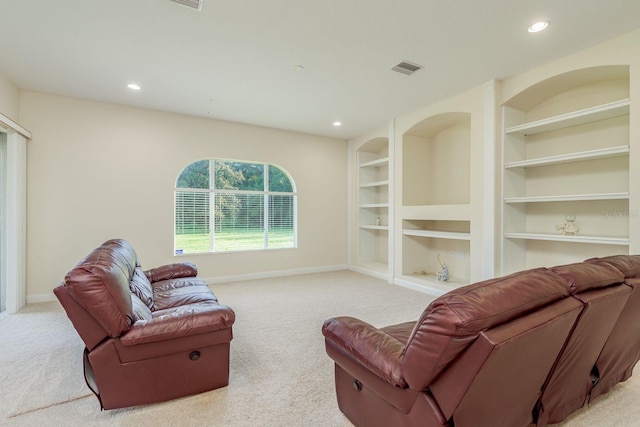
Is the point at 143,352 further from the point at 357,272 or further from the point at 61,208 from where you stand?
the point at 357,272

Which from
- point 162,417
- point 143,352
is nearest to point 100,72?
point 143,352

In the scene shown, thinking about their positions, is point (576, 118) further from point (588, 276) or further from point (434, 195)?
point (588, 276)

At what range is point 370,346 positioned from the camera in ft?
4.82

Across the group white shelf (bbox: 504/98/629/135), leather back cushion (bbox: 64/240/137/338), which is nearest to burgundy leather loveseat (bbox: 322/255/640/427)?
leather back cushion (bbox: 64/240/137/338)

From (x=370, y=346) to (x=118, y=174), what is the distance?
4755 millimetres

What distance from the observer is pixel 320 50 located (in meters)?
3.11

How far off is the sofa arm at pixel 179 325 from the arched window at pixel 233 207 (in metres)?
3.47

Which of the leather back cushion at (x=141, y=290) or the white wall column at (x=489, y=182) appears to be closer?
the leather back cushion at (x=141, y=290)

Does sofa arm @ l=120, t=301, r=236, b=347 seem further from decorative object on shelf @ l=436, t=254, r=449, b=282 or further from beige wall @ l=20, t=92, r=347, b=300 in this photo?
decorative object on shelf @ l=436, t=254, r=449, b=282

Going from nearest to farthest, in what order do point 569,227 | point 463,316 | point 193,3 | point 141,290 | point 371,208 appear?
point 463,316 < point 193,3 < point 141,290 < point 569,227 < point 371,208

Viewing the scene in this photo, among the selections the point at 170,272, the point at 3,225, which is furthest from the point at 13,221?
the point at 170,272

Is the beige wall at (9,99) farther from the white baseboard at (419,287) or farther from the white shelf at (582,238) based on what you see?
the white shelf at (582,238)

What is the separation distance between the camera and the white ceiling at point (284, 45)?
2473 millimetres

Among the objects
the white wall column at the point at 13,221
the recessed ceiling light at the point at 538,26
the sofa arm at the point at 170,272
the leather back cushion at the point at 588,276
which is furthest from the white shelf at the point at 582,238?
the white wall column at the point at 13,221
